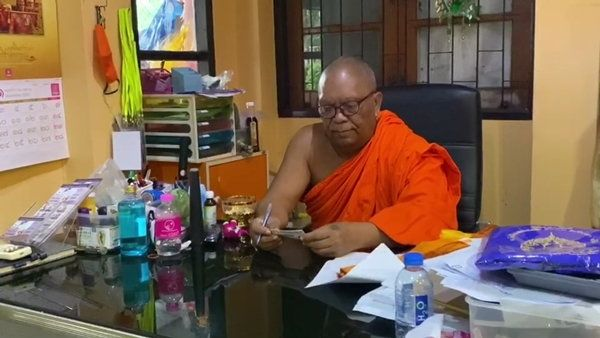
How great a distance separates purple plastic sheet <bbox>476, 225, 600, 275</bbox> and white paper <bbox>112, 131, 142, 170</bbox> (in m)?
1.77

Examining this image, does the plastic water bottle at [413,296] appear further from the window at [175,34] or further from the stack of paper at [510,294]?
the window at [175,34]

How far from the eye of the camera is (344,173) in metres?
1.86

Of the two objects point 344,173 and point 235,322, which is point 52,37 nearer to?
point 344,173

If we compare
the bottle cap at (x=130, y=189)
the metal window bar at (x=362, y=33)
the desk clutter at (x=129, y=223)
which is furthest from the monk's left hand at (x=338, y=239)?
the metal window bar at (x=362, y=33)

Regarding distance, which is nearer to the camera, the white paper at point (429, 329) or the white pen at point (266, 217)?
the white paper at point (429, 329)

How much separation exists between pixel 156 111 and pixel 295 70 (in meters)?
0.99

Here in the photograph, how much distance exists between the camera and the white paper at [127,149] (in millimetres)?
2527

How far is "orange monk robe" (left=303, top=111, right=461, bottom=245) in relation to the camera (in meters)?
1.59

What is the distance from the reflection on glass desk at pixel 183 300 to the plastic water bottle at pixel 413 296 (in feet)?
0.10

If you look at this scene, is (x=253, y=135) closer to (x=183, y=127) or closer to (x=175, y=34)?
(x=183, y=127)

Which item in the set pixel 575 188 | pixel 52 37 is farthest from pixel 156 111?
pixel 575 188

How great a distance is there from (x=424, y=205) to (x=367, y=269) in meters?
0.44

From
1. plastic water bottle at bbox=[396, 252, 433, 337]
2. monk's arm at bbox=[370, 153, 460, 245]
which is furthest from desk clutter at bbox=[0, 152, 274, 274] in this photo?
plastic water bottle at bbox=[396, 252, 433, 337]

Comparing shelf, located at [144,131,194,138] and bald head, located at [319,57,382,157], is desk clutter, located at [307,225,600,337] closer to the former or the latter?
bald head, located at [319,57,382,157]
